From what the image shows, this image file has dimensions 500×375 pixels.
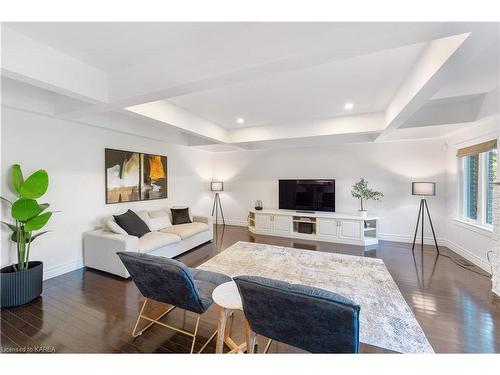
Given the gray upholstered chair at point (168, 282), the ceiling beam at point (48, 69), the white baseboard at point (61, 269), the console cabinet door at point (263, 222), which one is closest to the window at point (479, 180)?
the console cabinet door at point (263, 222)

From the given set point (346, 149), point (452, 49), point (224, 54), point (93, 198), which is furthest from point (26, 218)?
point (346, 149)

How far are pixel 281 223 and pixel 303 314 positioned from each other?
14.4 ft

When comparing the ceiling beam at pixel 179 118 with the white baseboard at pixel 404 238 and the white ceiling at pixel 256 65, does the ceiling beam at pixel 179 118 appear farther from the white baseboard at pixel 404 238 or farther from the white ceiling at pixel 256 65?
the white baseboard at pixel 404 238

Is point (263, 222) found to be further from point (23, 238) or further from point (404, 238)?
point (23, 238)

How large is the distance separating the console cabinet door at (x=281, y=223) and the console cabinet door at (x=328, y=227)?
76 centimetres

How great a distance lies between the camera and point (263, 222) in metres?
5.79

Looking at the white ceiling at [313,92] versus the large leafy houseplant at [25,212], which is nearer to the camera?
the white ceiling at [313,92]

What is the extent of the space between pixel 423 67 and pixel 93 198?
4.97 m

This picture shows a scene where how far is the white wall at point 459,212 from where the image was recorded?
11.1ft

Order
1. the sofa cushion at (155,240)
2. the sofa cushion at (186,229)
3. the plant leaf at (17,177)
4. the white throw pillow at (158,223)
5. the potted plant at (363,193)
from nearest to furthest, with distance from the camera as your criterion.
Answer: the plant leaf at (17,177) → the sofa cushion at (155,240) → the sofa cushion at (186,229) → the white throw pillow at (158,223) → the potted plant at (363,193)

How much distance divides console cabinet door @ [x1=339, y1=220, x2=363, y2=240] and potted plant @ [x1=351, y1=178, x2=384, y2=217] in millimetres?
350

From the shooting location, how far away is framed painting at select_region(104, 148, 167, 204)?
3994 mm
